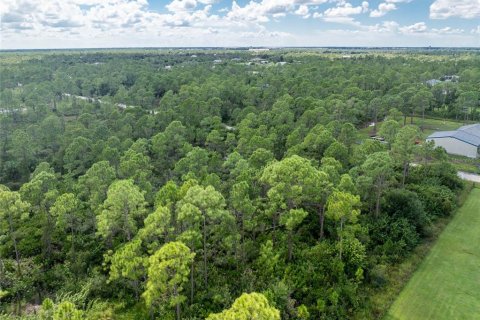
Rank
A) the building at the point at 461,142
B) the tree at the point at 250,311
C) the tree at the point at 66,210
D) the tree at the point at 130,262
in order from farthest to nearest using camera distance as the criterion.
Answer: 1. the building at the point at 461,142
2. the tree at the point at 66,210
3. the tree at the point at 130,262
4. the tree at the point at 250,311

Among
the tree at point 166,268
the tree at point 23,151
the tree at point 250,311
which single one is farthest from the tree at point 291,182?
the tree at point 23,151

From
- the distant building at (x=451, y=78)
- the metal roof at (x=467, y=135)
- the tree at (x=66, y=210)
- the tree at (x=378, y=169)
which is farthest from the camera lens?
the distant building at (x=451, y=78)

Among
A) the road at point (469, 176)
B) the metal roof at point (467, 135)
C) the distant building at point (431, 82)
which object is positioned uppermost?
the distant building at point (431, 82)

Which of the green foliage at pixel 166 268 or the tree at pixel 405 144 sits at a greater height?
the tree at pixel 405 144

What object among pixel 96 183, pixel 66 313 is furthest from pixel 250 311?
pixel 96 183

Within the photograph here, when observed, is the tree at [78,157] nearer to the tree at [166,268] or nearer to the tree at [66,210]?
the tree at [66,210]

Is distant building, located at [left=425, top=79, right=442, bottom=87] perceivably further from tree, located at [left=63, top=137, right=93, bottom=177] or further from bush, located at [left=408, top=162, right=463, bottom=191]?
tree, located at [left=63, top=137, right=93, bottom=177]

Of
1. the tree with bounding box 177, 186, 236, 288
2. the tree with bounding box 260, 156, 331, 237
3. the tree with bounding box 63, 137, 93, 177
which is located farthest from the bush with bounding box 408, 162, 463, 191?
the tree with bounding box 63, 137, 93, 177
